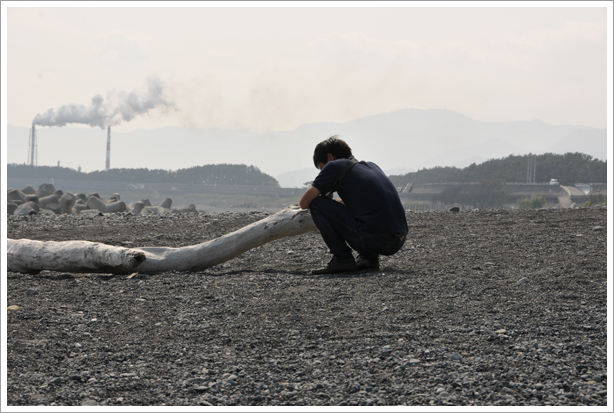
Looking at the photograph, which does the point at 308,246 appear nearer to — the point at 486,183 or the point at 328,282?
the point at 328,282

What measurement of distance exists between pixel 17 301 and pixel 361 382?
3.33 metres

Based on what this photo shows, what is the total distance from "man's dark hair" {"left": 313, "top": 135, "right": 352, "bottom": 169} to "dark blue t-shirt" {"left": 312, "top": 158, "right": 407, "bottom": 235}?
0.22 meters

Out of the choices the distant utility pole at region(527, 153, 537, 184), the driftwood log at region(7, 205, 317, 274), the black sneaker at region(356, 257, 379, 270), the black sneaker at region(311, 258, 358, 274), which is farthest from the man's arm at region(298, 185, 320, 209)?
the distant utility pole at region(527, 153, 537, 184)

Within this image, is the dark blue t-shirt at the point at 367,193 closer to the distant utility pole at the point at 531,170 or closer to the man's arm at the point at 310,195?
the man's arm at the point at 310,195

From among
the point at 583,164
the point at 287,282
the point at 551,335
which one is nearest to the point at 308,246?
the point at 287,282

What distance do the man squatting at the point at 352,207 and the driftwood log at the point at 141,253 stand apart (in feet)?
1.91

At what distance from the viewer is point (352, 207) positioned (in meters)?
5.47

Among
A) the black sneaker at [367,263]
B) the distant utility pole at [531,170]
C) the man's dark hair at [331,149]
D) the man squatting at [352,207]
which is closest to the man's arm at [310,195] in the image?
the man squatting at [352,207]

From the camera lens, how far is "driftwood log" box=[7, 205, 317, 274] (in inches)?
229

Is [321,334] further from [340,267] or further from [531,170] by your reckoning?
[531,170]

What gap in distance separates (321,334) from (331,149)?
2442 millimetres

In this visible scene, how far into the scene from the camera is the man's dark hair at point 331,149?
5617 mm

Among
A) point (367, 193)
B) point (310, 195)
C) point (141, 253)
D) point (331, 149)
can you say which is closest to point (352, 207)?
point (367, 193)

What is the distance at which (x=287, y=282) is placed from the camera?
17.5 feet
